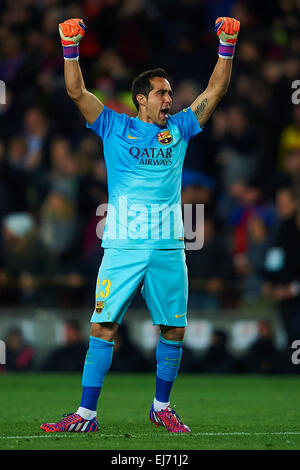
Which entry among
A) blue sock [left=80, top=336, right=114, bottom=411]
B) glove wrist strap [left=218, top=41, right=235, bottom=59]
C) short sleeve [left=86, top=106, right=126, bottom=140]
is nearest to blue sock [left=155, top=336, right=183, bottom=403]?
blue sock [left=80, top=336, right=114, bottom=411]

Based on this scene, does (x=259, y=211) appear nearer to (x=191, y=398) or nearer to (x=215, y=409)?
(x=191, y=398)

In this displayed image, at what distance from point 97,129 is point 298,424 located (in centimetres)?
264

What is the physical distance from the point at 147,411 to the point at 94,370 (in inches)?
66.2

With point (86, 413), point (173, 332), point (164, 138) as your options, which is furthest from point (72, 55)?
point (86, 413)

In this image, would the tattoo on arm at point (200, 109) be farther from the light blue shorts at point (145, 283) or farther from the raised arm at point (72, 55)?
the light blue shorts at point (145, 283)

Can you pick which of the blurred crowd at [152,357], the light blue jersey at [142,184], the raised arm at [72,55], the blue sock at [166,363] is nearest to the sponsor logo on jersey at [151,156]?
the light blue jersey at [142,184]

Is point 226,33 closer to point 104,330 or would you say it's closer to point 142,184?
point 142,184

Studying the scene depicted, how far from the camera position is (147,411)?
28.0 feet

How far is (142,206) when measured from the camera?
7.08 metres

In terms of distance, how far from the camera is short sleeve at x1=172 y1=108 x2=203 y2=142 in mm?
7328

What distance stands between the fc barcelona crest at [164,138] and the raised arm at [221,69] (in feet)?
1.04

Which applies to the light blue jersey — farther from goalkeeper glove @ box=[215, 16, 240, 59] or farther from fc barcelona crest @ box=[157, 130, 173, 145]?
goalkeeper glove @ box=[215, 16, 240, 59]

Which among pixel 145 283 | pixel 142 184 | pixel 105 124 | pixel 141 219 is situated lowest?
pixel 145 283

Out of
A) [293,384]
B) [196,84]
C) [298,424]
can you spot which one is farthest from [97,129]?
[196,84]
